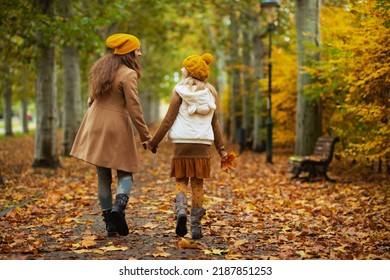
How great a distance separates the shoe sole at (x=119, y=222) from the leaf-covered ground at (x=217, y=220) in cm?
10

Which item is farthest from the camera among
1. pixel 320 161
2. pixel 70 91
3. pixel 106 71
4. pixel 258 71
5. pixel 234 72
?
pixel 234 72

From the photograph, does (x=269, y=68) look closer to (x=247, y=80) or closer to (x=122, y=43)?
(x=247, y=80)

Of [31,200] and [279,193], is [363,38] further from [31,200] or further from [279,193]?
[31,200]

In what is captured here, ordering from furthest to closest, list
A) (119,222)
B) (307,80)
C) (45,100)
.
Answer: (307,80), (45,100), (119,222)

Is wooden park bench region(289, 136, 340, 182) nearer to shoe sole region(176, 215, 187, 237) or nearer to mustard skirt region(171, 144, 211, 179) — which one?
mustard skirt region(171, 144, 211, 179)

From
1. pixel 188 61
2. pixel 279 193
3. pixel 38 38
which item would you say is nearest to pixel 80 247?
pixel 188 61

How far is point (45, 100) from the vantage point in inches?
577

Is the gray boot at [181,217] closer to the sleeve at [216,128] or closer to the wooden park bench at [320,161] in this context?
the sleeve at [216,128]

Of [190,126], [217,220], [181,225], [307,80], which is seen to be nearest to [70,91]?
[307,80]

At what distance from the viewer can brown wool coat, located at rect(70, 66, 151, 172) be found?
6.33 m

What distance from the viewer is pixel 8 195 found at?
9992 mm

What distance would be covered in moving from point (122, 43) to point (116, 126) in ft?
2.81

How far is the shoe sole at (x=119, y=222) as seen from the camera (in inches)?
251
